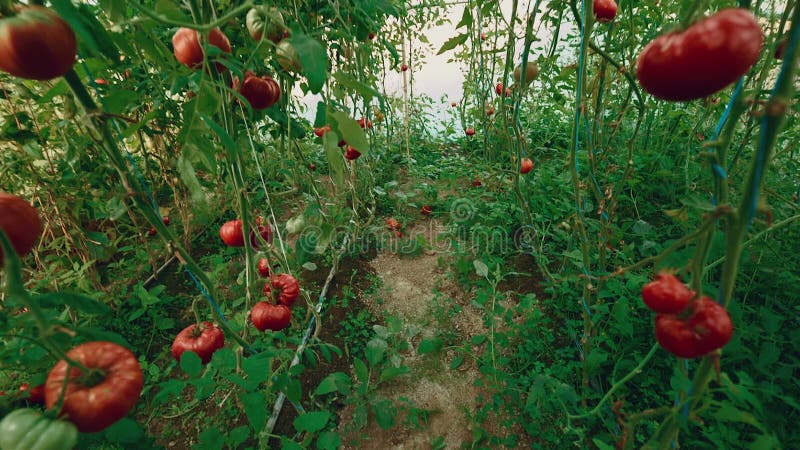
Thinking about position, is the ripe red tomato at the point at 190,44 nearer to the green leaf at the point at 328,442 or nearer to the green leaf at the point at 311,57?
the green leaf at the point at 311,57

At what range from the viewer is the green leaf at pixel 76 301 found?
424mm

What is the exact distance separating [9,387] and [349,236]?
1.52 meters

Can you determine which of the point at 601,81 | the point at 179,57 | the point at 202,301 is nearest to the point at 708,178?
the point at 601,81

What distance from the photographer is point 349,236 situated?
2.13 meters

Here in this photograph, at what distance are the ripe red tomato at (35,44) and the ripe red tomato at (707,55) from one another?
736 millimetres

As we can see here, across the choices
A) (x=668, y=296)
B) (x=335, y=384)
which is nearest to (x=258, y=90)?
(x=335, y=384)

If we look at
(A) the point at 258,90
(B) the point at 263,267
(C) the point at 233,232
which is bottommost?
(B) the point at 263,267

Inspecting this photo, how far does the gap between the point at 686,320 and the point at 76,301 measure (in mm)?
770

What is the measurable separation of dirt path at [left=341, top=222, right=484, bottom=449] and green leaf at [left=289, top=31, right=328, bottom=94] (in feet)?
3.38

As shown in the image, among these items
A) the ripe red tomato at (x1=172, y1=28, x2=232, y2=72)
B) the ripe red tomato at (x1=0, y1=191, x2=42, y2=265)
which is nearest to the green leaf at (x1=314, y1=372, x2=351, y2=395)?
the ripe red tomato at (x1=0, y1=191, x2=42, y2=265)

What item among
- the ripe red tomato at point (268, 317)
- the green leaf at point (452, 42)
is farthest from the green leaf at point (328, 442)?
the green leaf at point (452, 42)

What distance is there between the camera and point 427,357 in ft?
4.78

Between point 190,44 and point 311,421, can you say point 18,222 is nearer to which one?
point 190,44

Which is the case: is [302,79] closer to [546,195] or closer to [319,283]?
[319,283]
